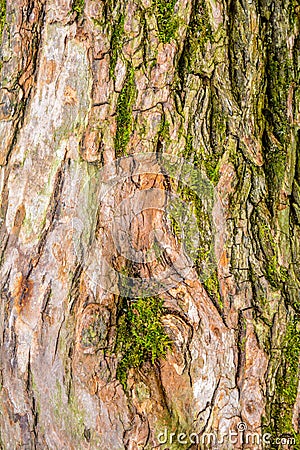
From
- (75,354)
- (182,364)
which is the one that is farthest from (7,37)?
(182,364)

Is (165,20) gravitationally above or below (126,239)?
above

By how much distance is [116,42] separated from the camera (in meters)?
1.80

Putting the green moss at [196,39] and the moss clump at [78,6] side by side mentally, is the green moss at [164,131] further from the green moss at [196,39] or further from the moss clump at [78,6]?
the moss clump at [78,6]

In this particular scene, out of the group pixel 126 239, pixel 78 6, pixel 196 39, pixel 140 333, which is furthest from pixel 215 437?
pixel 78 6

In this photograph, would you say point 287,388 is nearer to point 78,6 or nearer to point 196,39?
point 196,39

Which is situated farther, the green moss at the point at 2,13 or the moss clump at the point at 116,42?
the green moss at the point at 2,13

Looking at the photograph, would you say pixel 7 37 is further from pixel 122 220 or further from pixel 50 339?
pixel 50 339

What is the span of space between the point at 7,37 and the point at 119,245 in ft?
2.79

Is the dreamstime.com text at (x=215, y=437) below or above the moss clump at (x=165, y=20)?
below

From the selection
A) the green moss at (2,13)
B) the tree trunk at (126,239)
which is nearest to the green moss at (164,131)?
the tree trunk at (126,239)

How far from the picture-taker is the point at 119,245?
182 centimetres

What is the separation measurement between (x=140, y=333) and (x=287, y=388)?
0.59 metres

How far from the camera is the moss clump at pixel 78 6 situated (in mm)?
1798

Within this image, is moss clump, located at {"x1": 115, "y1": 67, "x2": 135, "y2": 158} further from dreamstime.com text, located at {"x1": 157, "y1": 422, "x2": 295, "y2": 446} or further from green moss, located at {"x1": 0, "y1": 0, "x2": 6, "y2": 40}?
dreamstime.com text, located at {"x1": 157, "y1": 422, "x2": 295, "y2": 446}
